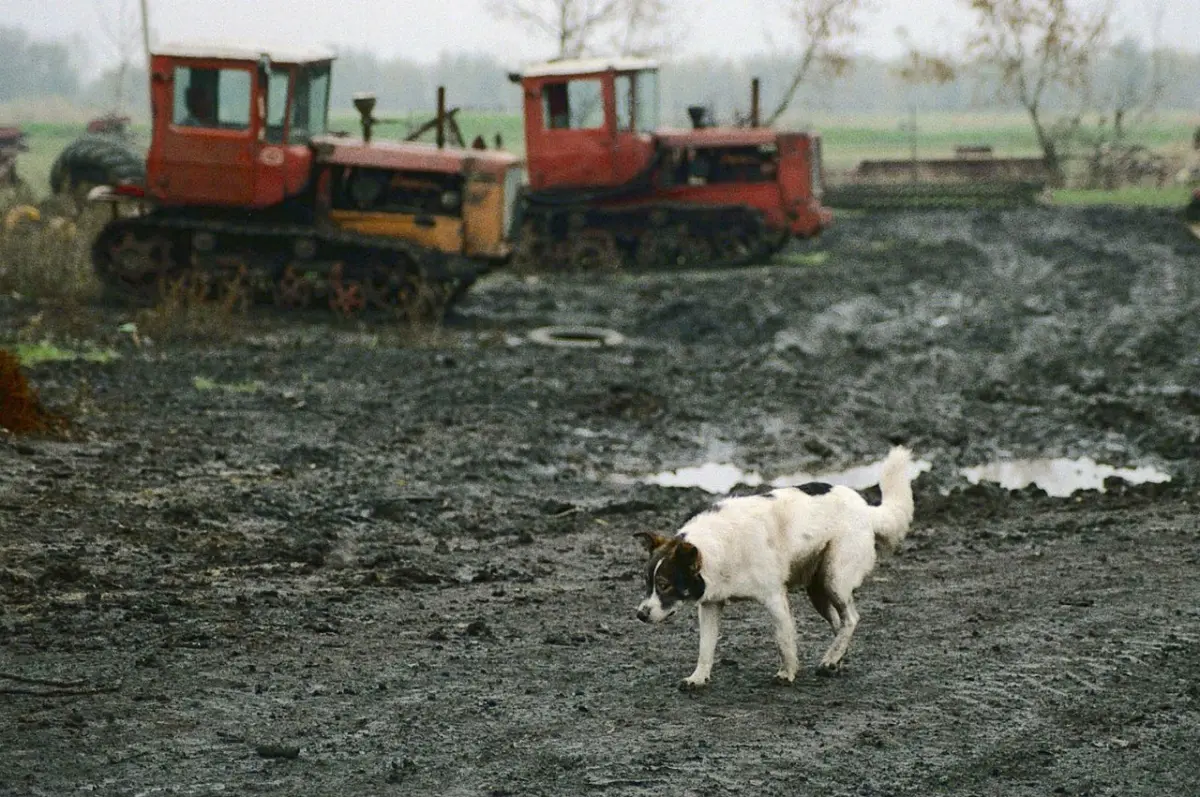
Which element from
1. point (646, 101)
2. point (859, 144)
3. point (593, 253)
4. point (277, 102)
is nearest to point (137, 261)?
point (277, 102)

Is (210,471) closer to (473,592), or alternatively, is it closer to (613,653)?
(473,592)

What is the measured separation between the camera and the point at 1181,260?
2669cm

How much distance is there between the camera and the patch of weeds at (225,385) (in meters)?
13.8

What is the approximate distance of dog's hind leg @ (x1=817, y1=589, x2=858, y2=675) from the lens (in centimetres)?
674

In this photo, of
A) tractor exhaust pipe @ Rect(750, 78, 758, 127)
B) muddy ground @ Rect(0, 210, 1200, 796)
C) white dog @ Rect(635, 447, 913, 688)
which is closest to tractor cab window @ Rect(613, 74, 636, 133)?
tractor exhaust pipe @ Rect(750, 78, 758, 127)

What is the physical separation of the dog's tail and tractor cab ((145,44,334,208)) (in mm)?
12391

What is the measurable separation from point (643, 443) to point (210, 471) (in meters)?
3.47

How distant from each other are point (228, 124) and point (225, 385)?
505 centimetres

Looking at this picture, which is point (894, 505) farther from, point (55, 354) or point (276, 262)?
point (276, 262)

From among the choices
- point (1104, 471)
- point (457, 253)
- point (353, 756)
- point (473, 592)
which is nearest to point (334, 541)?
point (473, 592)

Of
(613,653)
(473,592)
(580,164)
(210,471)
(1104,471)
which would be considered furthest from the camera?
(580,164)

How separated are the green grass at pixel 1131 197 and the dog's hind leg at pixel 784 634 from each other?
3551cm

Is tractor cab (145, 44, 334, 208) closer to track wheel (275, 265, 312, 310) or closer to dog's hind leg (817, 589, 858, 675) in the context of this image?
track wheel (275, 265, 312, 310)

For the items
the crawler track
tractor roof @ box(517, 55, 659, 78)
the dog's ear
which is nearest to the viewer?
the dog's ear
